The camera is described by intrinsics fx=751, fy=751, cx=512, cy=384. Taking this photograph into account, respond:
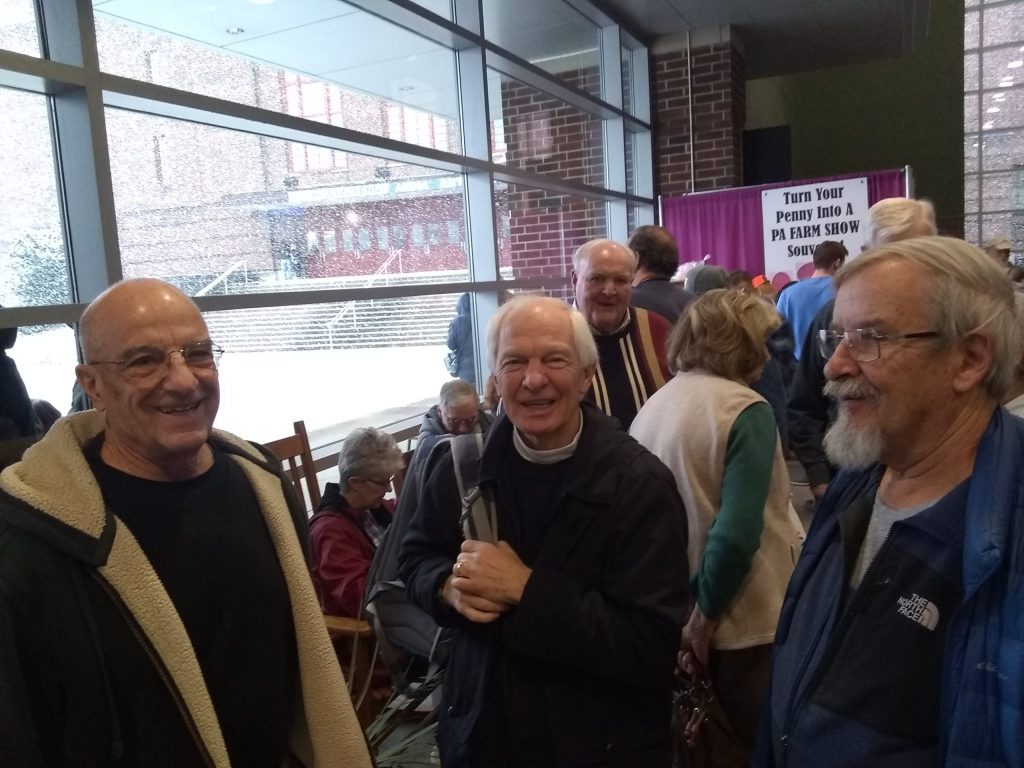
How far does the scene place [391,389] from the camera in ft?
15.7

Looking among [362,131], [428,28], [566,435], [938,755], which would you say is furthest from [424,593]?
[428,28]

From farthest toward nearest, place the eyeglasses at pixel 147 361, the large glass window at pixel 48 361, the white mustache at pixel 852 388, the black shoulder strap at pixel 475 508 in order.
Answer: the large glass window at pixel 48 361 < the black shoulder strap at pixel 475 508 < the eyeglasses at pixel 147 361 < the white mustache at pixel 852 388

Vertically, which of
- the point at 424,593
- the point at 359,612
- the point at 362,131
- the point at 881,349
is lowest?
the point at 359,612

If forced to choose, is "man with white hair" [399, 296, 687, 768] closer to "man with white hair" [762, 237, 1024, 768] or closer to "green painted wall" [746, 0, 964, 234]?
"man with white hair" [762, 237, 1024, 768]

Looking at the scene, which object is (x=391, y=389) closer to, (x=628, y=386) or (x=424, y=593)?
(x=628, y=386)

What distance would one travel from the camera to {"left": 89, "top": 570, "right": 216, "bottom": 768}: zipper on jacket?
3.89ft

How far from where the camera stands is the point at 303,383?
404cm

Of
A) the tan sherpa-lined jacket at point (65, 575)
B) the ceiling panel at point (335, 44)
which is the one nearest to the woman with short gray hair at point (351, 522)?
the tan sherpa-lined jacket at point (65, 575)

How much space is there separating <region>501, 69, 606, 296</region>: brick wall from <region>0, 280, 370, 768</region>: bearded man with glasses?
4.84m

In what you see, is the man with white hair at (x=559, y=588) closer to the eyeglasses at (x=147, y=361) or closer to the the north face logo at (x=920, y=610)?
the the north face logo at (x=920, y=610)

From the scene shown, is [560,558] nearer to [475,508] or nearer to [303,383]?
[475,508]

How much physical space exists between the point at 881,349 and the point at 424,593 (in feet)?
3.08

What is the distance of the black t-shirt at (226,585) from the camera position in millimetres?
1296

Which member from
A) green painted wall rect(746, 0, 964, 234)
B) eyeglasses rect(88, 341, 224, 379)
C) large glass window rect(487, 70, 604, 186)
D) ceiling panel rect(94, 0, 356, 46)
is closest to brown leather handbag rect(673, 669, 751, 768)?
eyeglasses rect(88, 341, 224, 379)
